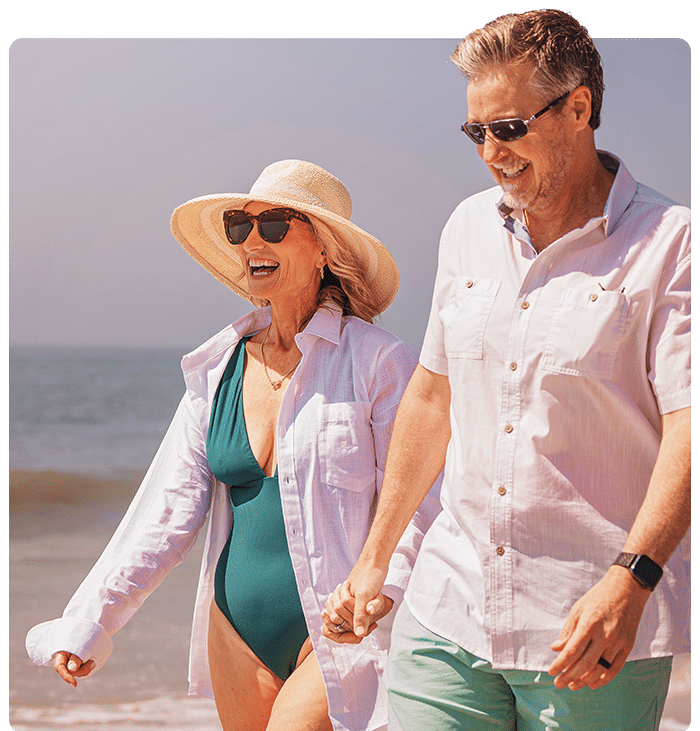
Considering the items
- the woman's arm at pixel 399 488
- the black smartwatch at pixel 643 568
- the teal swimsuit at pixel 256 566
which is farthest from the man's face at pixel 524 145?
the teal swimsuit at pixel 256 566

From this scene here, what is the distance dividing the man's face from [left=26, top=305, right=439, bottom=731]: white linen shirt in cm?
79

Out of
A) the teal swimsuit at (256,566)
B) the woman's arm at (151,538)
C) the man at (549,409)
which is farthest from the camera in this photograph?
the woman's arm at (151,538)

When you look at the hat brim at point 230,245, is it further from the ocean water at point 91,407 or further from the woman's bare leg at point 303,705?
the ocean water at point 91,407

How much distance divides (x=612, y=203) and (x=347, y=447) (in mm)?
981

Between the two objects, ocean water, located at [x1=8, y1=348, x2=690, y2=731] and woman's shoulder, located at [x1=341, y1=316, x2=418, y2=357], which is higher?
woman's shoulder, located at [x1=341, y1=316, x2=418, y2=357]

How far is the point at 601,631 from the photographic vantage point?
145 cm

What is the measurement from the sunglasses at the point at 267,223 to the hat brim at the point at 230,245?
0.03m

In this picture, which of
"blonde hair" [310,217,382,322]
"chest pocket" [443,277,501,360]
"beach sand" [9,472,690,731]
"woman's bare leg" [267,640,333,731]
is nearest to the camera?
"chest pocket" [443,277,501,360]

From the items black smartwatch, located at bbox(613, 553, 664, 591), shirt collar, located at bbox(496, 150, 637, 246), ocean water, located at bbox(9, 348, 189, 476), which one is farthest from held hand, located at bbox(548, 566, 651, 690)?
ocean water, located at bbox(9, 348, 189, 476)

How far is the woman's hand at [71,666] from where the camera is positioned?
93.3 inches

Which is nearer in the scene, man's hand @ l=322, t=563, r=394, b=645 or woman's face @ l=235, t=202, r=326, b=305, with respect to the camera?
man's hand @ l=322, t=563, r=394, b=645

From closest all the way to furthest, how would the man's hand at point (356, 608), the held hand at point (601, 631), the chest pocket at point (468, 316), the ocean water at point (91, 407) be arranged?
the held hand at point (601, 631)
the chest pocket at point (468, 316)
the man's hand at point (356, 608)
the ocean water at point (91, 407)

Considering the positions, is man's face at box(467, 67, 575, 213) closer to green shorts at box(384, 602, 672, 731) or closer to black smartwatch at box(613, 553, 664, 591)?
black smartwatch at box(613, 553, 664, 591)

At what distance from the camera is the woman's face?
251 centimetres
